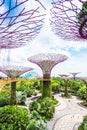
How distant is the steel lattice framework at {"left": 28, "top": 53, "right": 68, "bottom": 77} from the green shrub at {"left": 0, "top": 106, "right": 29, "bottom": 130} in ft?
33.7

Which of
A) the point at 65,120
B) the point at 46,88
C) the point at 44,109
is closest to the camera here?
the point at 65,120

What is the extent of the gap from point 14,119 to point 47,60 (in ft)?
35.4

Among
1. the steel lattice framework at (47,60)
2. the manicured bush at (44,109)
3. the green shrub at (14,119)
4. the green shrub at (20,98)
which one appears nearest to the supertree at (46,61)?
the steel lattice framework at (47,60)

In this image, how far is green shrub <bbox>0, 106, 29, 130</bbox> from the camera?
1105 centimetres

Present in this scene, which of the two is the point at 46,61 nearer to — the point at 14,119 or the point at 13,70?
the point at 13,70

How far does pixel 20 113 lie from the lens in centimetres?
1155

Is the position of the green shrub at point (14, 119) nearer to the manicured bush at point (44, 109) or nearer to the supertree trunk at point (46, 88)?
the manicured bush at point (44, 109)

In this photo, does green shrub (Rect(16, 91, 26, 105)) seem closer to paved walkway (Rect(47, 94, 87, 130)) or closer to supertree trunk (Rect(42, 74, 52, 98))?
supertree trunk (Rect(42, 74, 52, 98))

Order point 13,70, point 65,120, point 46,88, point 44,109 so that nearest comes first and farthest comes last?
point 65,120 → point 44,109 → point 46,88 → point 13,70

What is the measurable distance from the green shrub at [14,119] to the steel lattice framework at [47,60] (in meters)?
10.3

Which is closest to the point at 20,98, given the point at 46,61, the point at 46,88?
the point at 46,88

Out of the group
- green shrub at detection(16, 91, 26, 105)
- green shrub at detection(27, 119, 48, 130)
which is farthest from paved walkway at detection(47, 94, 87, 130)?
green shrub at detection(16, 91, 26, 105)

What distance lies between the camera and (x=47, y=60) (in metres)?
21.4

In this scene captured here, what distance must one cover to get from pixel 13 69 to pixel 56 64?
427 cm
